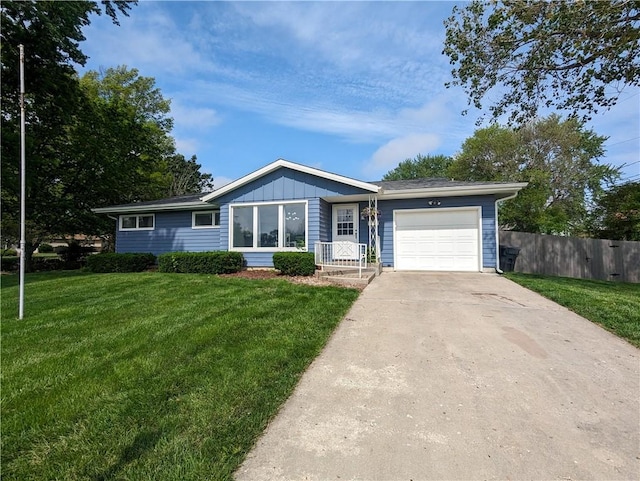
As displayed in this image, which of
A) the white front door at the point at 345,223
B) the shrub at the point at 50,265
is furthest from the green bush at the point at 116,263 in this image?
the white front door at the point at 345,223

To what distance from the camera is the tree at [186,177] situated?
34781 millimetres

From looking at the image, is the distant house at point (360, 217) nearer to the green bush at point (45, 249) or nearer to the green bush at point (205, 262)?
the green bush at point (205, 262)

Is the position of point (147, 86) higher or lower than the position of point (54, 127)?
higher

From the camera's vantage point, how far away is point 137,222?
13742mm

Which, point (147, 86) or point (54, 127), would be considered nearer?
point (54, 127)

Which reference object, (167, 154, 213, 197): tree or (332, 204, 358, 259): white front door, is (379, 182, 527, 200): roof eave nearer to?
(332, 204, 358, 259): white front door

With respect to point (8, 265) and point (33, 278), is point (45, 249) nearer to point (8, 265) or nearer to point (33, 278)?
point (8, 265)

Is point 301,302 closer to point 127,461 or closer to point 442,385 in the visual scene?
point 442,385

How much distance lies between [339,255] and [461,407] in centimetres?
674

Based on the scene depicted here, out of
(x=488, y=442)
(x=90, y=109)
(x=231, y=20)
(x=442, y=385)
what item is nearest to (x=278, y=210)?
(x=231, y=20)

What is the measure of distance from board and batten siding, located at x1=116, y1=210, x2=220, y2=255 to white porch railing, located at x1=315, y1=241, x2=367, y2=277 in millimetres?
4657

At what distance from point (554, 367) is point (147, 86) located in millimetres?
29648

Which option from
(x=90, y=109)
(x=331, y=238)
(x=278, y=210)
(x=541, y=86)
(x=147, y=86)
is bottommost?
(x=331, y=238)

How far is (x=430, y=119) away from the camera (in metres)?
15.2
